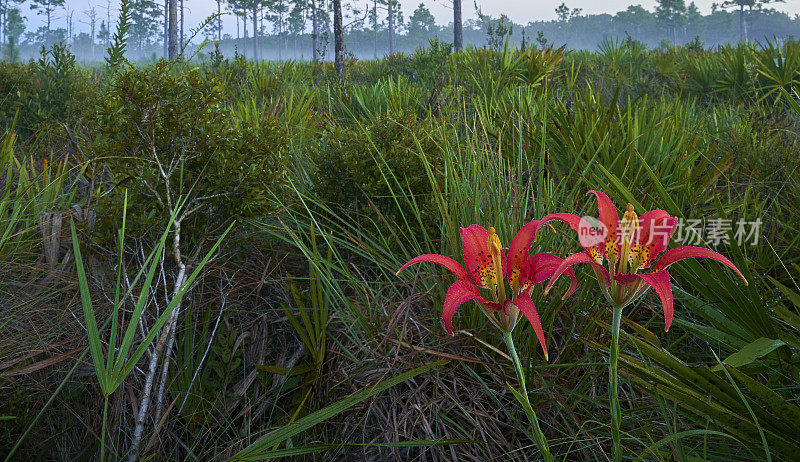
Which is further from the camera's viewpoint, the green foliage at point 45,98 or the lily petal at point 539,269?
the green foliage at point 45,98

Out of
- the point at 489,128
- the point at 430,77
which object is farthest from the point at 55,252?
the point at 430,77

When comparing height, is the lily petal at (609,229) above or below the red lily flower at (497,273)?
above

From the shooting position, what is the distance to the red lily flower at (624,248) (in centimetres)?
74

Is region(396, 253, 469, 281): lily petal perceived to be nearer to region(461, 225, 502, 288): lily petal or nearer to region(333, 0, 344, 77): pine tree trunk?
region(461, 225, 502, 288): lily petal

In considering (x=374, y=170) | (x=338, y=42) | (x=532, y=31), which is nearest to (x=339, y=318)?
(x=374, y=170)

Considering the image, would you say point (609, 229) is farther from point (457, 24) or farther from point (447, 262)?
point (457, 24)

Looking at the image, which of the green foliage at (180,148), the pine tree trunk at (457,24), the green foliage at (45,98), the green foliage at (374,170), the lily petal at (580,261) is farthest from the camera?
the pine tree trunk at (457,24)

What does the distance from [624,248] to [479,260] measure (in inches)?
8.4

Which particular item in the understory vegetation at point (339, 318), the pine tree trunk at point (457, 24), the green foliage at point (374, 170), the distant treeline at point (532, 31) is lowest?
the understory vegetation at point (339, 318)

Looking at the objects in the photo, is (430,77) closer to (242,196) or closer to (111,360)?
(242,196)

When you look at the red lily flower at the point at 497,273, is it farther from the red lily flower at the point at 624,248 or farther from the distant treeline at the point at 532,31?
the distant treeline at the point at 532,31

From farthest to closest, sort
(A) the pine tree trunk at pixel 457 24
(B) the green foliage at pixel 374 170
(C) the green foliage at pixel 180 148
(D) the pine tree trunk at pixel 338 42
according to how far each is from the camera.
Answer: (A) the pine tree trunk at pixel 457 24 → (D) the pine tree trunk at pixel 338 42 → (B) the green foliage at pixel 374 170 → (C) the green foliage at pixel 180 148

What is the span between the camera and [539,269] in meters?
0.80

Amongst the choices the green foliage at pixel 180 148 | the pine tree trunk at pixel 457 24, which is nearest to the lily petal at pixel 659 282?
the green foliage at pixel 180 148
